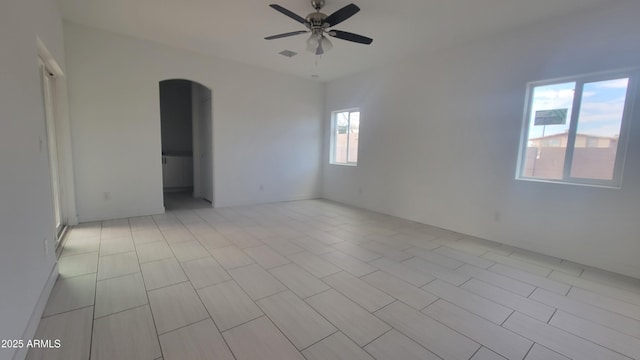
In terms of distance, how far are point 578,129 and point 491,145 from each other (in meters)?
0.87

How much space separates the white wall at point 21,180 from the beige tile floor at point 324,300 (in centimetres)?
29

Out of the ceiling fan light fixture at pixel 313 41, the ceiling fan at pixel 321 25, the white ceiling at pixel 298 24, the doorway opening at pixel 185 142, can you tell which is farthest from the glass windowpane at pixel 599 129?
the doorway opening at pixel 185 142

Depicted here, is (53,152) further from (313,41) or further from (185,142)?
(185,142)

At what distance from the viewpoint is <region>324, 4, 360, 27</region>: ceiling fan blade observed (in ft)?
7.84

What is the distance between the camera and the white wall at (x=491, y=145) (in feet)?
9.10

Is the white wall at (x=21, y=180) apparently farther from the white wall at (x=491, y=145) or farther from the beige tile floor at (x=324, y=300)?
the white wall at (x=491, y=145)

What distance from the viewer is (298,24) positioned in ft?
11.3

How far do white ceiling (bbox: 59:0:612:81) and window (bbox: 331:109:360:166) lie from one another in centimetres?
156

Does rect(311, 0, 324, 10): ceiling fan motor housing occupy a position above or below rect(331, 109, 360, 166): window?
above

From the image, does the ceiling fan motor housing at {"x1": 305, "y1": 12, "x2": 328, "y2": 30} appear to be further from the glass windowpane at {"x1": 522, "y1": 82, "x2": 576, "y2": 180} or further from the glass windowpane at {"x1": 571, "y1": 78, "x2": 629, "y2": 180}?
the glass windowpane at {"x1": 571, "y1": 78, "x2": 629, "y2": 180}

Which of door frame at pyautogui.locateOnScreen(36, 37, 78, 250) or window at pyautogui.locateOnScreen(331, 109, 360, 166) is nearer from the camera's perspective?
door frame at pyautogui.locateOnScreen(36, 37, 78, 250)

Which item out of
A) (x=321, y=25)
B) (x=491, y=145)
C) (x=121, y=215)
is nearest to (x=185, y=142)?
(x=121, y=215)

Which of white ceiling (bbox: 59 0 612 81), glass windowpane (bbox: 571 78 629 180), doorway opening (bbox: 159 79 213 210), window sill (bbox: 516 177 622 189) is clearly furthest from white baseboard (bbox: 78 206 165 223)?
glass windowpane (bbox: 571 78 629 180)

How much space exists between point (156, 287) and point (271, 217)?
244 centimetres
